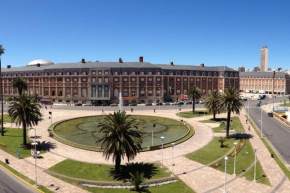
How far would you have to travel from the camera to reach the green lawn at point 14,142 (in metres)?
42.3

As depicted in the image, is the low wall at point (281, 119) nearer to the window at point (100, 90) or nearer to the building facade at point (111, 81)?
the building facade at point (111, 81)

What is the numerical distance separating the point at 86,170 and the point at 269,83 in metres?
186

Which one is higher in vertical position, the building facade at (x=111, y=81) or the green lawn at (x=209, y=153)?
the building facade at (x=111, y=81)

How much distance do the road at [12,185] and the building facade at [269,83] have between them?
585ft

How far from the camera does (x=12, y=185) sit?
96.3ft

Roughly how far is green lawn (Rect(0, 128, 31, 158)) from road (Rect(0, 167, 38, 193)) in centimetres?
899

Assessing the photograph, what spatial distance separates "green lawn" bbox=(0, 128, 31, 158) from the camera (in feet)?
139

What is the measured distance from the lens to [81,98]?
117m

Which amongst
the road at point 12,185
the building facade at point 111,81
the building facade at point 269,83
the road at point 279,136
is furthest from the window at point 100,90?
the building facade at point 269,83

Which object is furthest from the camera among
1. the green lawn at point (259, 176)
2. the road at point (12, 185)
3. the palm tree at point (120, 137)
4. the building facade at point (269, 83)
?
the building facade at point (269, 83)

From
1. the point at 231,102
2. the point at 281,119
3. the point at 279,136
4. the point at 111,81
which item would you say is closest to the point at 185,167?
the point at 231,102

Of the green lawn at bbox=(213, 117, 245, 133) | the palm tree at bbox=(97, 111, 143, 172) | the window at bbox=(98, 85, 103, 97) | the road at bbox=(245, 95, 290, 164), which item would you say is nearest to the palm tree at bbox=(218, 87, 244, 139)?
the road at bbox=(245, 95, 290, 164)

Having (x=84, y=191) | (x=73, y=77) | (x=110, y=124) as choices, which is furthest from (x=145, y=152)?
(x=73, y=77)

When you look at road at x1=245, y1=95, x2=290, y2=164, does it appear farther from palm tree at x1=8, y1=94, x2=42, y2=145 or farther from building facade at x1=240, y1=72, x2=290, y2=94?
building facade at x1=240, y1=72, x2=290, y2=94
